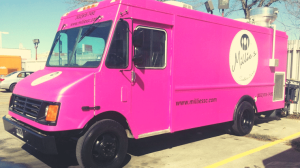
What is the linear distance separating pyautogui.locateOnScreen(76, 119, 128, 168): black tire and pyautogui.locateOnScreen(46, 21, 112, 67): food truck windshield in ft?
3.37

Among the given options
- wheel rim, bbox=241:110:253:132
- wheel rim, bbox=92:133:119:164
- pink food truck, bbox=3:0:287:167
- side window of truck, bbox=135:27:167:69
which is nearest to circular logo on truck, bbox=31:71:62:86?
pink food truck, bbox=3:0:287:167

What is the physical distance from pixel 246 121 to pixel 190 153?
2.47m

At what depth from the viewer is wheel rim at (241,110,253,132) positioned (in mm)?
7023

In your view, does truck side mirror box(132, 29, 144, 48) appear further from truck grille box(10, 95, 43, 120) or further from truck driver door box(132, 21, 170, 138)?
truck grille box(10, 95, 43, 120)

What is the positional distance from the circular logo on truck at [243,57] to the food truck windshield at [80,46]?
3518 mm

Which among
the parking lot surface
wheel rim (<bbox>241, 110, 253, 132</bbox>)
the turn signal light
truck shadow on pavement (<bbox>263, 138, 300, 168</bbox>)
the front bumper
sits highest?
the turn signal light

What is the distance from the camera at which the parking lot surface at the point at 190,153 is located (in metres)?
4.81

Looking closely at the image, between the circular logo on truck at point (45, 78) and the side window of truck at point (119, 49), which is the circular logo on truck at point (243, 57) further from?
the circular logo on truck at point (45, 78)

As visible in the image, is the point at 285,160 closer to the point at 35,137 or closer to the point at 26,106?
the point at 35,137

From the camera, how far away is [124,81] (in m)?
4.45

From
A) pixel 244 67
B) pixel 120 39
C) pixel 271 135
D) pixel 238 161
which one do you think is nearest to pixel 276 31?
pixel 244 67

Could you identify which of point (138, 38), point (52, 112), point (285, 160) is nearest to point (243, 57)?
point (285, 160)

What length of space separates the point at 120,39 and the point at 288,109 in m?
Answer: 7.68

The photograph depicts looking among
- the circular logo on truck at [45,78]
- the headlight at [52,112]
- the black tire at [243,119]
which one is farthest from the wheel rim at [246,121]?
the headlight at [52,112]
